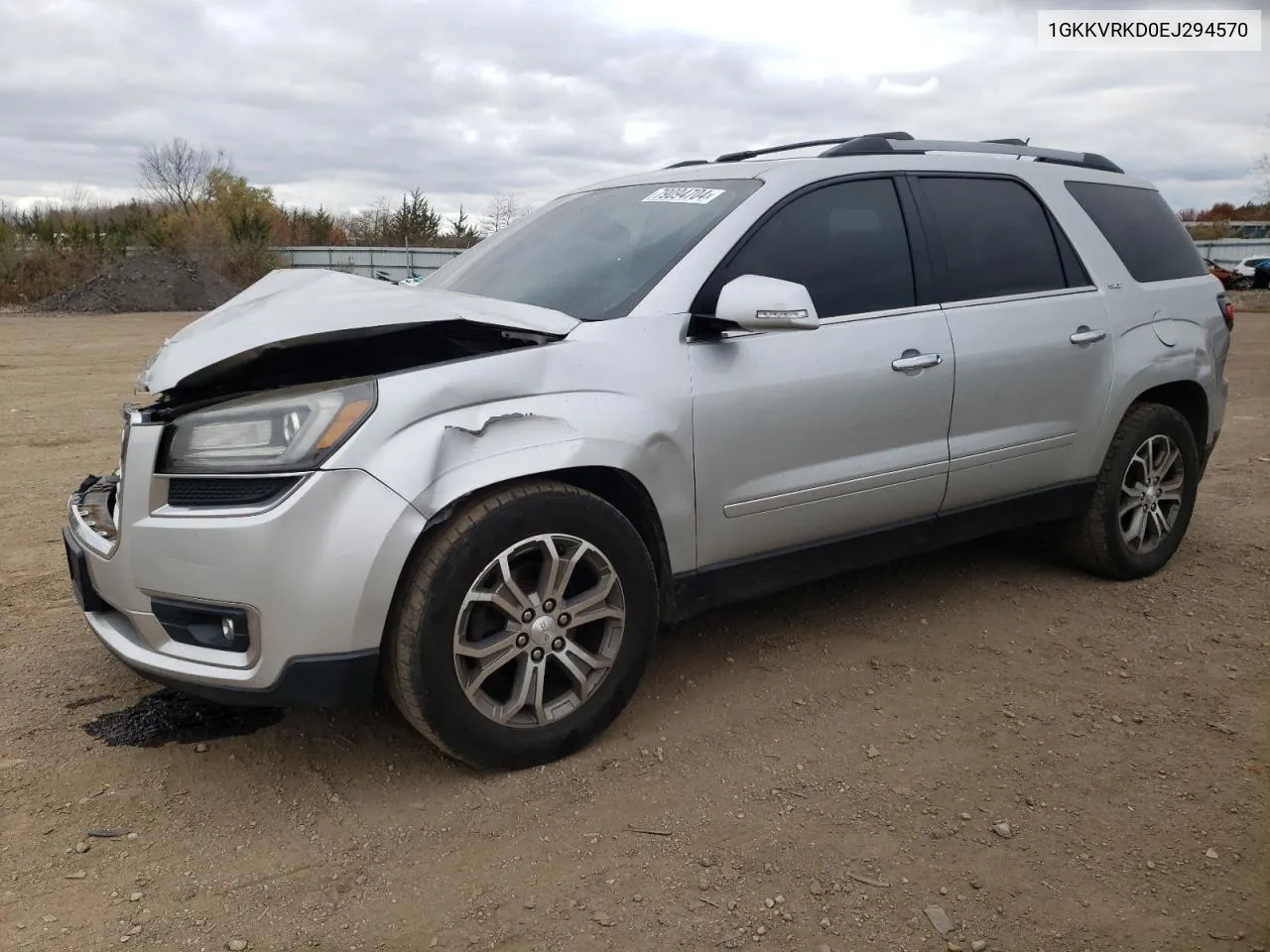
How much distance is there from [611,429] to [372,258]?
34.9 meters

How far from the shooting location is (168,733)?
124 inches

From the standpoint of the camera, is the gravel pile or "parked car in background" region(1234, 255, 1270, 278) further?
"parked car in background" region(1234, 255, 1270, 278)

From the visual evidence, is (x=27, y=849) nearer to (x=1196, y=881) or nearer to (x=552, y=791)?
(x=552, y=791)

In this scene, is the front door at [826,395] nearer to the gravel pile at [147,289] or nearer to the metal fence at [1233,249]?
the gravel pile at [147,289]

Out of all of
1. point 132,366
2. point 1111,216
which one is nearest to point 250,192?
point 132,366

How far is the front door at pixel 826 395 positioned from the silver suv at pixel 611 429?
0.01m

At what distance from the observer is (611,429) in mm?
2920

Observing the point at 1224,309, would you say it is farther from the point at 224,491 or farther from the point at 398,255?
the point at 398,255

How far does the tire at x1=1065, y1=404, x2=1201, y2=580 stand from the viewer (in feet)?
14.4

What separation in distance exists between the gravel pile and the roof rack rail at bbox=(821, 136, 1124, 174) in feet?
95.1

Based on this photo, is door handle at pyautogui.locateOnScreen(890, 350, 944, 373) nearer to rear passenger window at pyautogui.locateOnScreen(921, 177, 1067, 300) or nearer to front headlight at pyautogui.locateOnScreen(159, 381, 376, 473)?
rear passenger window at pyautogui.locateOnScreen(921, 177, 1067, 300)

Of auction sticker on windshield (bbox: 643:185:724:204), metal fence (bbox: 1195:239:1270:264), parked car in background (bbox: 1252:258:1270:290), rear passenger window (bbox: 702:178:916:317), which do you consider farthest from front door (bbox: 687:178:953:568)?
metal fence (bbox: 1195:239:1270:264)

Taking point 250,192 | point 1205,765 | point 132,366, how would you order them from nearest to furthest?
point 1205,765, point 132,366, point 250,192

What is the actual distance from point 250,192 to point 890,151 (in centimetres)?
5419
